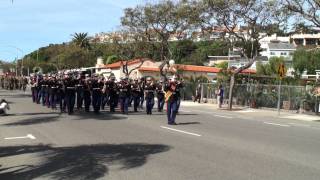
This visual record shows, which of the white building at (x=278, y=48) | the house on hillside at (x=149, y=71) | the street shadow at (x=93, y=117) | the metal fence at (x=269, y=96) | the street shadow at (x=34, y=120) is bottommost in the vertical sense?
the street shadow at (x=34, y=120)

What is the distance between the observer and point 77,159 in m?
11.2

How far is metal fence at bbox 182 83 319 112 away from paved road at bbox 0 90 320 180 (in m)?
15.3

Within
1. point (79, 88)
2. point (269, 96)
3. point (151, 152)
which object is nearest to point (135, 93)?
point (79, 88)

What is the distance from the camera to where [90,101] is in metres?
24.9

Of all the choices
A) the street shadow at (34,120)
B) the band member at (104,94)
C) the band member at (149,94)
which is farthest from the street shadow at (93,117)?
the band member at (149,94)

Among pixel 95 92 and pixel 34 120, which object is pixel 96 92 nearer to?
pixel 95 92

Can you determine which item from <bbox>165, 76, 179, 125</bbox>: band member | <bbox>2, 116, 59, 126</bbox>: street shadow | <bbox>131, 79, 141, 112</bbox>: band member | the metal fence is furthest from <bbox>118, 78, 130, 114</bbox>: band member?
the metal fence

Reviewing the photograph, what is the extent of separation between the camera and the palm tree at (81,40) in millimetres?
109912

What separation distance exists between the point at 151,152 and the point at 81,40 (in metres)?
102

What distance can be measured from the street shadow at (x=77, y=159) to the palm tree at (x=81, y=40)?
315ft

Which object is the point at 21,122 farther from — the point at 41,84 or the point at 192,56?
the point at 192,56

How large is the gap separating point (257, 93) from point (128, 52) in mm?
26115

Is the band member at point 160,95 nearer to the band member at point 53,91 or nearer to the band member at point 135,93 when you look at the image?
the band member at point 135,93

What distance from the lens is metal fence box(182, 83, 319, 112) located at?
32.8 metres
